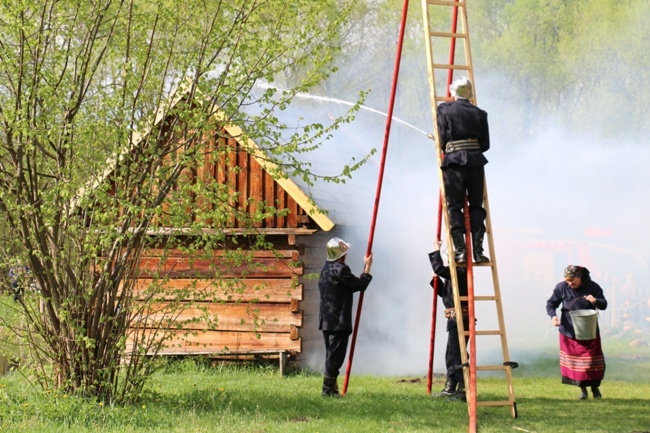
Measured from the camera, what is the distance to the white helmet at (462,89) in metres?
11.0

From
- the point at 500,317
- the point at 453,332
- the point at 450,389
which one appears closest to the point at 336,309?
the point at 453,332

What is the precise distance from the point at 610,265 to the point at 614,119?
13023 millimetres

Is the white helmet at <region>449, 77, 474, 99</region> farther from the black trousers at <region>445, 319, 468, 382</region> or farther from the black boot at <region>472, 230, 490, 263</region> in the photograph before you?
the black trousers at <region>445, 319, 468, 382</region>

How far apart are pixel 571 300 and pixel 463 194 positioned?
155 inches

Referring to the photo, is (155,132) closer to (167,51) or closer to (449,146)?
(167,51)

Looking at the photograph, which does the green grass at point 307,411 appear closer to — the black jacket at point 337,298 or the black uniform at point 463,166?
the black jacket at point 337,298

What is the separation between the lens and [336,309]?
12594 millimetres

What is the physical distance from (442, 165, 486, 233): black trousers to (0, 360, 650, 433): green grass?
82.6 inches

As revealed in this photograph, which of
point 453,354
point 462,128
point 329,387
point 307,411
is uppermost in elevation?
point 462,128

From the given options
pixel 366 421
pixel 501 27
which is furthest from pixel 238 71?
pixel 501 27

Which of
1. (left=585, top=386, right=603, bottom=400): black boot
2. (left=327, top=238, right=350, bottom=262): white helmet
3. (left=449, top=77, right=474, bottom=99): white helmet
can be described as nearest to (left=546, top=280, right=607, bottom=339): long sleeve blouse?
(left=585, top=386, right=603, bottom=400): black boot

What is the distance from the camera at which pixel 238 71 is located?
1157 centimetres

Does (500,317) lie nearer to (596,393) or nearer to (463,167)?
(463,167)

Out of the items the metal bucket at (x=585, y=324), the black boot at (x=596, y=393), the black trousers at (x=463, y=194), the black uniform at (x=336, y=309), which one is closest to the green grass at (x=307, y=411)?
the black boot at (x=596, y=393)
